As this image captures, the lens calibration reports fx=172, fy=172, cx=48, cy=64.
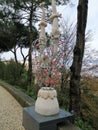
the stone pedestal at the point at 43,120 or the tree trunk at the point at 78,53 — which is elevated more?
the tree trunk at the point at 78,53

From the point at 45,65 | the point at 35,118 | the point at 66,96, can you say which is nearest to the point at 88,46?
the point at 66,96

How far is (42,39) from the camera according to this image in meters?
3.06

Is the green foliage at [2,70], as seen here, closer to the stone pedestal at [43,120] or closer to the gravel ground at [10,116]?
the gravel ground at [10,116]

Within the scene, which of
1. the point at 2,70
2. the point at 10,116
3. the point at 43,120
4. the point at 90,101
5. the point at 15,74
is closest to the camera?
the point at 43,120

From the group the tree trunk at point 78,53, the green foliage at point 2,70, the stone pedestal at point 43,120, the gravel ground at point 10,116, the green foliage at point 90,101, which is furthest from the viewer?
the green foliage at point 2,70

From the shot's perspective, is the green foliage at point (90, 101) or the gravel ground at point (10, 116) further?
the green foliage at point (90, 101)

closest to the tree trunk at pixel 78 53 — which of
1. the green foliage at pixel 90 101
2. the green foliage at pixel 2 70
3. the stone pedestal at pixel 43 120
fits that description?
the stone pedestal at pixel 43 120

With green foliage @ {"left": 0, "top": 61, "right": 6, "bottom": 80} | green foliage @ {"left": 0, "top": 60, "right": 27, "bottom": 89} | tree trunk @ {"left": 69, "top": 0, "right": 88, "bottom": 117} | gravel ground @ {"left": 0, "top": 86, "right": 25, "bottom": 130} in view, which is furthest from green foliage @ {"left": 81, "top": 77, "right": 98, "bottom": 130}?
green foliage @ {"left": 0, "top": 61, "right": 6, "bottom": 80}

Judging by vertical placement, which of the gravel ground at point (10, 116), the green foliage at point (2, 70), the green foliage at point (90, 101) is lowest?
the gravel ground at point (10, 116)

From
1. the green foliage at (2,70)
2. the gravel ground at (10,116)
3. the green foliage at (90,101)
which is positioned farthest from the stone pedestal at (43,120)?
the green foliage at (2,70)

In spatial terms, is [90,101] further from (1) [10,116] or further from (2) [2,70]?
(2) [2,70]

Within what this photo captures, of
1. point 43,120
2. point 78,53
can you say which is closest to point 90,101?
point 78,53

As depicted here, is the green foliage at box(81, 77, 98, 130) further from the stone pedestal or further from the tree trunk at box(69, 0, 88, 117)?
the stone pedestal

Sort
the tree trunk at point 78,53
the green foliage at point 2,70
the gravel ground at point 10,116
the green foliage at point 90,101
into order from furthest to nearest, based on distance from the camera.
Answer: the green foliage at point 2,70 → the green foliage at point 90,101 → the gravel ground at point 10,116 → the tree trunk at point 78,53
